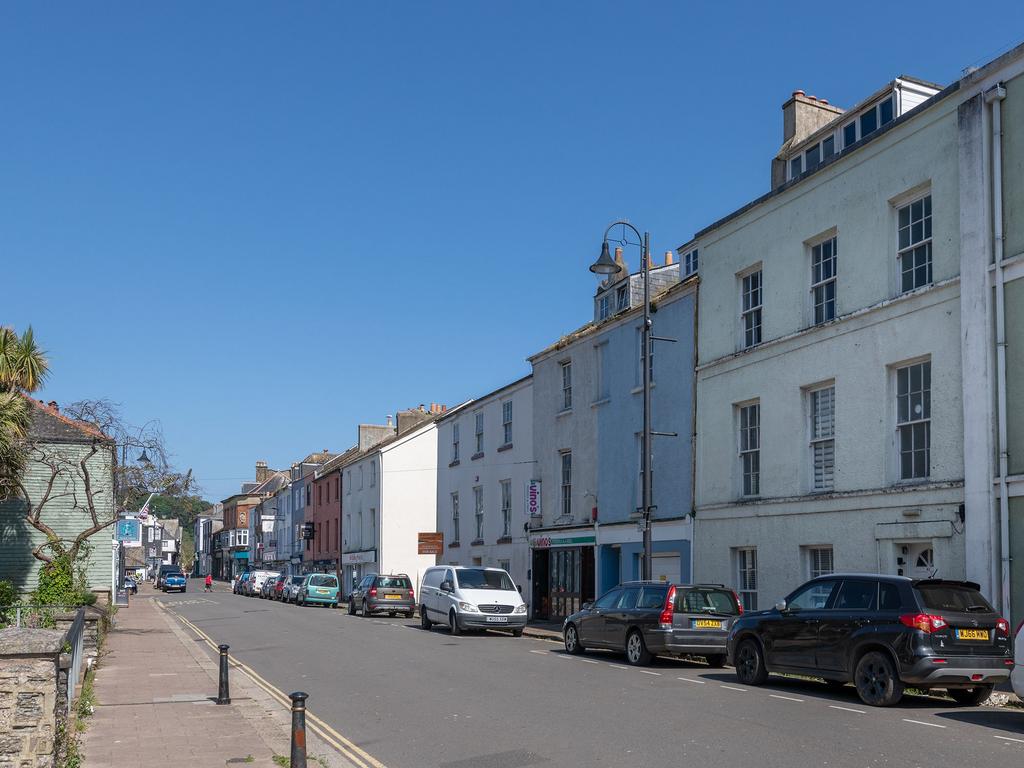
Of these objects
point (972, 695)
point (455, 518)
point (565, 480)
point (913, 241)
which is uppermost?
point (913, 241)

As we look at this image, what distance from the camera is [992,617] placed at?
12906mm

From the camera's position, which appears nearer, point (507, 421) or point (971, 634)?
point (971, 634)

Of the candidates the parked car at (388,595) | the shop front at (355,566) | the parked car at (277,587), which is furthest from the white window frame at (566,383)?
the parked car at (277,587)

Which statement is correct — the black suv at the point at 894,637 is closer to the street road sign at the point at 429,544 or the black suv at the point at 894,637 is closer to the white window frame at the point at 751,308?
the white window frame at the point at 751,308

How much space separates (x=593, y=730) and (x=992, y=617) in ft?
17.7

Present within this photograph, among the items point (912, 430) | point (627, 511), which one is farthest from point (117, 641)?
point (912, 430)

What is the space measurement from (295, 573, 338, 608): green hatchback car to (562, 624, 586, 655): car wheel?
93.8 feet

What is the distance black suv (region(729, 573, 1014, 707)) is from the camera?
12.4 m

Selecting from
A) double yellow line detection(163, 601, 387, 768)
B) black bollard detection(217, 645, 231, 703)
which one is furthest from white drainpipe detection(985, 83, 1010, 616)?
black bollard detection(217, 645, 231, 703)

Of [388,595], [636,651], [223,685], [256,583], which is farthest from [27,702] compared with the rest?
[256,583]

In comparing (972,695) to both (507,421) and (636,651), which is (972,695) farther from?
(507,421)

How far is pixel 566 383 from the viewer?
3259 cm

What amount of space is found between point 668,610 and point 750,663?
2614 mm

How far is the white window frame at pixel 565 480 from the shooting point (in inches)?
1251
